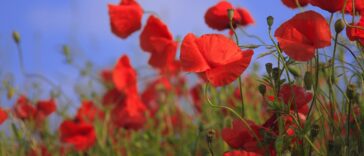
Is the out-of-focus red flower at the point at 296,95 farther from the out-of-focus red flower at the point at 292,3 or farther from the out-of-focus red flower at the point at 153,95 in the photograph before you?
the out-of-focus red flower at the point at 153,95

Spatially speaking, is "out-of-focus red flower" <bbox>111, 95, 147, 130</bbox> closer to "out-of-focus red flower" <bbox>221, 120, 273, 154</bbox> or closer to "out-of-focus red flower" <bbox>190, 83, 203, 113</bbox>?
"out-of-focus red flower" <bbox>190, 83, 203, 113</bbox>

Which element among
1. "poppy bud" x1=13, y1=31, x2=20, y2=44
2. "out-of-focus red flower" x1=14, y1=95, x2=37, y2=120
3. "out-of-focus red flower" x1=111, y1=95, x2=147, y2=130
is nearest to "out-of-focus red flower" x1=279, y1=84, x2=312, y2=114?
"poppy bud" x1=13, y1=31, x2=20, y2=44

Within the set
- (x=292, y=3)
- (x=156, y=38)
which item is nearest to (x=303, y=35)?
(x=292, y=3)

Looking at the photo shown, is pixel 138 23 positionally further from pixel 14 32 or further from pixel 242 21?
pixel 14 32

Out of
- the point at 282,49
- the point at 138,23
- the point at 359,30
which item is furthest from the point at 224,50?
the point at 138,23

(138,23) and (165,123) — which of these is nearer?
(138,23)

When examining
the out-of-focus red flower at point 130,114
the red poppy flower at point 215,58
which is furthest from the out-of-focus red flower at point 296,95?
the out-of-focus red flower at point 130,114

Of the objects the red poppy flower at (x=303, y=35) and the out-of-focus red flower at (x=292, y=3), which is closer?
the red poppy flower at (x=303, y=35)
